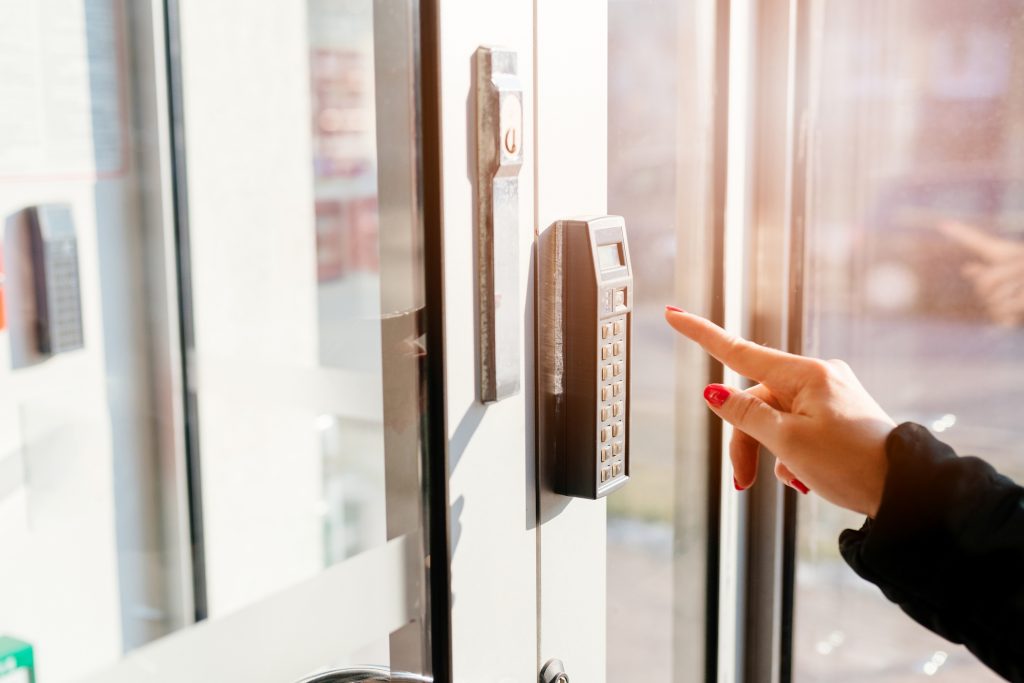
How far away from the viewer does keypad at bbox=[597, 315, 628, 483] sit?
1.09m

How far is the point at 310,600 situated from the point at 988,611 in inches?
24.7

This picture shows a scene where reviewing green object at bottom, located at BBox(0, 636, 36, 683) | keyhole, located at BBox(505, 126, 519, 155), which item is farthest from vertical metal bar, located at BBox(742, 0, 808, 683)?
green object at bottom, located at BBox(0, 636, 36, 683)

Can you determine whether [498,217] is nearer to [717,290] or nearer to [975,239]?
[717,290]

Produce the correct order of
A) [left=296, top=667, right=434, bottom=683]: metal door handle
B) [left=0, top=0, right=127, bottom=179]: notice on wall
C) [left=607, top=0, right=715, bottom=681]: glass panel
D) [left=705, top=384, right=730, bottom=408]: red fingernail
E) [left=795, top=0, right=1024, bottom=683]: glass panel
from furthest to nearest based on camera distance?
[left=795, top=0, right=1024, bottom=683]: glass panel, [left=607, top=0, right=715, bottom=681]: glass panel, [left=705, top=384, right=730, bottom=408]: red fingernail, [left=296, top=667, right=434, bottom=683]: metal door handle, [left=0, top=0, right=127, bottom=179]: notice on wall

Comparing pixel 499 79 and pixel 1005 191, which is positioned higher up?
pixel 499 79

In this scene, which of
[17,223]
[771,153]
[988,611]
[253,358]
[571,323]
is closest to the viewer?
[17,223]

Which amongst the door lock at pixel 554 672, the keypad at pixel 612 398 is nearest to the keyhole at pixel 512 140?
the keypad at pixel 612 398

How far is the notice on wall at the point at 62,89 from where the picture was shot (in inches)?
25.6

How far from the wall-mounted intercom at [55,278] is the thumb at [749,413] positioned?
67 cm

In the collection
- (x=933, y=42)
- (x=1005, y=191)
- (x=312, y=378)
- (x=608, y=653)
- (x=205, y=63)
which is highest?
(x=933, y=42)

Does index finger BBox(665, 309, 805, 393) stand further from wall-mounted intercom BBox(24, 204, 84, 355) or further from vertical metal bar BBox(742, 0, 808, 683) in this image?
wall-mounted intercom BBox(24, 204, 84, 355)

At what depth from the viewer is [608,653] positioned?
136 centimetres

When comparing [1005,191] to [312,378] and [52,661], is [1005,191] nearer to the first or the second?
[312,378]

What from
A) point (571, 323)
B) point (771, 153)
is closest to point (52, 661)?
point (571, 323)
